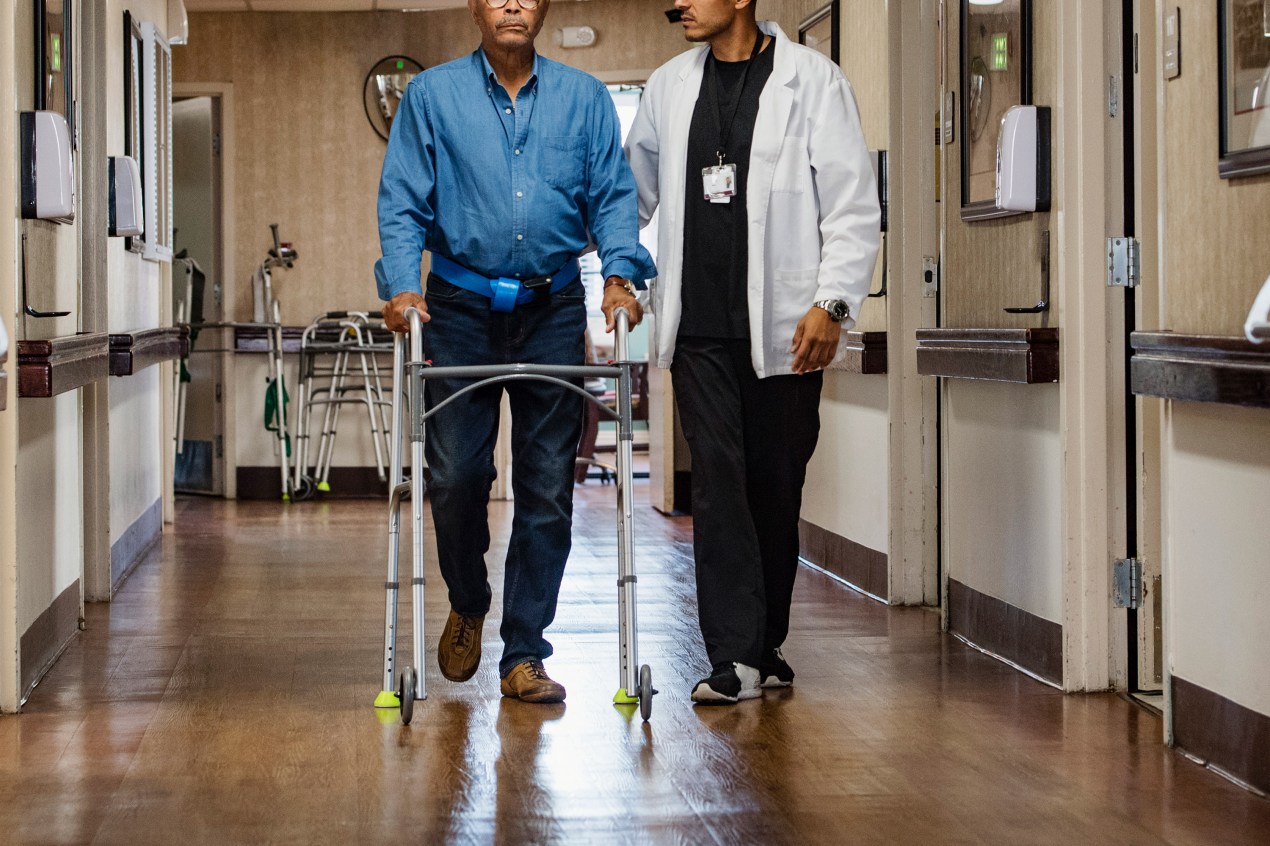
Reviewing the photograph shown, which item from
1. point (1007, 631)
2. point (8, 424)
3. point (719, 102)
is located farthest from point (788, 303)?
point (8, 424)

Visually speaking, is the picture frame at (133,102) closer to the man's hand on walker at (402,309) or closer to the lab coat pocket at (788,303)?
the man's hand on walker at (402,309)

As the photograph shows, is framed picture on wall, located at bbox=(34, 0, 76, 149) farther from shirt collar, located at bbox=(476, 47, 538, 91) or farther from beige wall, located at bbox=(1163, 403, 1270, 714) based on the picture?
beige wall, located at bbox=(1163, 403, 1270, 714)

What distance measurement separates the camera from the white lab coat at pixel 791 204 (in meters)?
3.49

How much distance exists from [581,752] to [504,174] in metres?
1.28

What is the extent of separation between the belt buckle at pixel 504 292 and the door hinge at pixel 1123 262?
1401mm

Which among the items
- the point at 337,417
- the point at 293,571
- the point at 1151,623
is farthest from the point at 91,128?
the point at 337,417

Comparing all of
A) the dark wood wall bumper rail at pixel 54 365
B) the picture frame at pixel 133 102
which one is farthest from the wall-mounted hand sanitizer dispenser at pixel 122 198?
the dark wood wall bumper rail at pixel 54 365

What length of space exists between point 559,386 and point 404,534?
3671mm

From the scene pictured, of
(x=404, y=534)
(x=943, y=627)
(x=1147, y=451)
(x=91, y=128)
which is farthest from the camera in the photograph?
(x=404, y=534)

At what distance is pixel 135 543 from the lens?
615 cm

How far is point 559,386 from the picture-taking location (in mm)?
3512

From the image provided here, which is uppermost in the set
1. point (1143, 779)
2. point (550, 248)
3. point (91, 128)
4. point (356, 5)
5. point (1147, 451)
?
point (356, 5)

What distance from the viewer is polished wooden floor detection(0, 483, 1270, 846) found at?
103 inches

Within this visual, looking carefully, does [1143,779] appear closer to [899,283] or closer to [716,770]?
[716,770]
